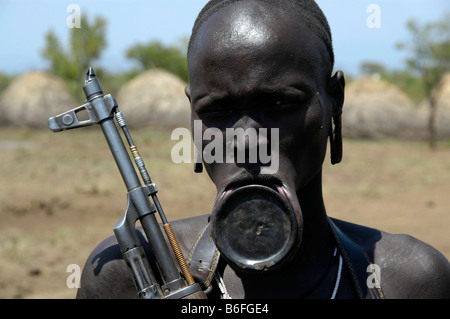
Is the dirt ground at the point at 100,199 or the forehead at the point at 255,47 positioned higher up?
the forehead at the point at 255,47

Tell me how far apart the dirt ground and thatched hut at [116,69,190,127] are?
5.25 m

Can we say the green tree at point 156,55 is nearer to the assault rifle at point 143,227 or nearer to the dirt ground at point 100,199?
the dirt ground at point 100,199

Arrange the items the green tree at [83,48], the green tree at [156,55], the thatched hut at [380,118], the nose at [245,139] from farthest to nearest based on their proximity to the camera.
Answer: the green tree at [156,55] < the green tree at [83,48] < the thatched hut at [380,118] < the nose at [245,139]

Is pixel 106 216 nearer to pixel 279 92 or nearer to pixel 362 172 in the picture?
pixel 362 172

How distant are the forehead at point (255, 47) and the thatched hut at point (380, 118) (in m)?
20.0

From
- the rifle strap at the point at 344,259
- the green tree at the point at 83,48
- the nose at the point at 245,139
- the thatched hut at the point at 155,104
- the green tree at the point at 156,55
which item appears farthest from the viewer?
the green tree at the point at 156,55

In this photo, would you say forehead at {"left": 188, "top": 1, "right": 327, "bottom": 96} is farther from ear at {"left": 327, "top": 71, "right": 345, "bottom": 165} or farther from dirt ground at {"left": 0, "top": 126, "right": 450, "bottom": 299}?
dirt ground at {"left": 0, "top": 126, "right": 450, "bottom": 299}

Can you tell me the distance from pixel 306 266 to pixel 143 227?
639 millimetres

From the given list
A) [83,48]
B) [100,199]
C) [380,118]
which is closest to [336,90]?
[100,199]

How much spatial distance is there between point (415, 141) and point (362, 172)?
297 inches

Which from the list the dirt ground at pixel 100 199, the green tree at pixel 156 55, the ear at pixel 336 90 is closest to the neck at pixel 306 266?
the ear at pixel 336 90

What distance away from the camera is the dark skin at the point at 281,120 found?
74.8 inches

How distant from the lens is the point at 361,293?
6.98ft

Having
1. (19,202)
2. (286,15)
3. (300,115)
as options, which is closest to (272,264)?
(300,115)
